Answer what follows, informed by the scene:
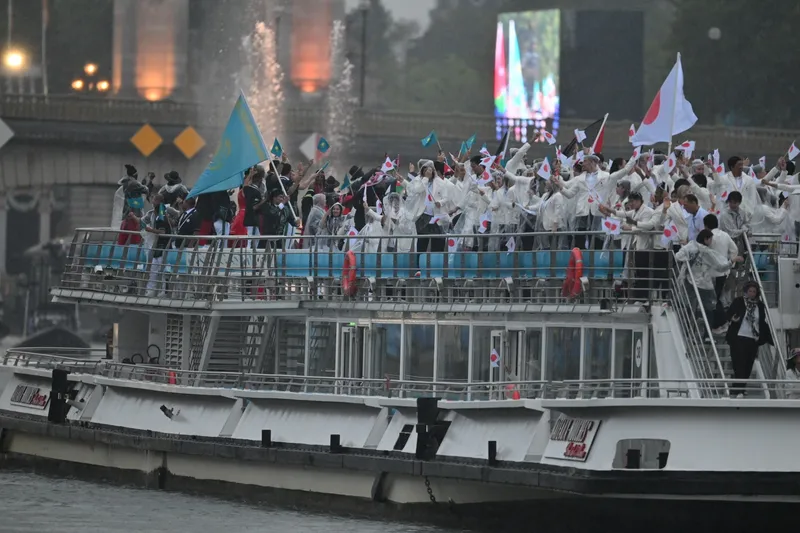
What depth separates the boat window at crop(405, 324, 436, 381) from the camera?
32.3 meters

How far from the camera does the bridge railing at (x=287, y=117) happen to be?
82.4 metres

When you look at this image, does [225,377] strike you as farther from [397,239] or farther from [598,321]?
[598,321]

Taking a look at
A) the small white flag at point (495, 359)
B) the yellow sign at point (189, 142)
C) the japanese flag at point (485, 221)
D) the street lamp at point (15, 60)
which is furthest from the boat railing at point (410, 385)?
the street lamp at point (15, 60)

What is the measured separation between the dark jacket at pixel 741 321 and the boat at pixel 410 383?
329 millimetres

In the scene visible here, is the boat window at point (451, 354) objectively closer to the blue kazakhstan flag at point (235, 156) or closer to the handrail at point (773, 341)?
the handrail at point (773, 341)

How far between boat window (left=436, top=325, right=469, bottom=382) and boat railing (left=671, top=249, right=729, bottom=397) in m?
4.28

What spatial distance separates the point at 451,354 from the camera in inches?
1261

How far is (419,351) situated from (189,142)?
5068 centimetres

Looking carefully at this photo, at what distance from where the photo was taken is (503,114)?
289 ft

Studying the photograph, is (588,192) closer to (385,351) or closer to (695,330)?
(695,330)

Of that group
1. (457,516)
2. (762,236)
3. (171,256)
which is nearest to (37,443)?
(171,256)

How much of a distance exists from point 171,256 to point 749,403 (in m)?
11.8

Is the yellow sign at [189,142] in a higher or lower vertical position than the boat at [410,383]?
higher

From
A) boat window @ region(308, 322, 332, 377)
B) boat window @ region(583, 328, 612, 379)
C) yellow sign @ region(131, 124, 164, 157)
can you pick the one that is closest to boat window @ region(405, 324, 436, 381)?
boat window @ region(308, 322, 332, 377)
